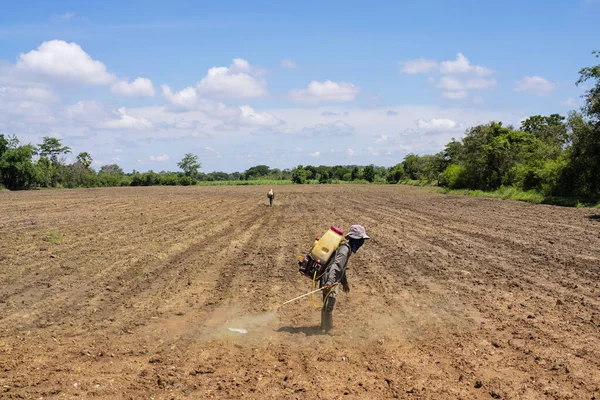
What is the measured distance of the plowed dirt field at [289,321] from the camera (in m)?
5.43

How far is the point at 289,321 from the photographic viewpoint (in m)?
7.84

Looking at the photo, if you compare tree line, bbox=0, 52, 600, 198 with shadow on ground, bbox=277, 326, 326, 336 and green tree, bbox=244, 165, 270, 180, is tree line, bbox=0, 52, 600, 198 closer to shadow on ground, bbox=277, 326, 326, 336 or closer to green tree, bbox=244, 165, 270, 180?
shadow on ground, bbox=277, 326, 326, 336

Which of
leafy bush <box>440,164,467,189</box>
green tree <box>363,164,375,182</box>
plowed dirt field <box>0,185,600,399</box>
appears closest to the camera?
plowed dirt field <box>0,185,600,399</box>

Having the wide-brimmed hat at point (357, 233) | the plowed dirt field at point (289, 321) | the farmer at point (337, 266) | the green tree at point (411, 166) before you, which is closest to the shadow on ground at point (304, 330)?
the plowed dirt field at point (289, 321)

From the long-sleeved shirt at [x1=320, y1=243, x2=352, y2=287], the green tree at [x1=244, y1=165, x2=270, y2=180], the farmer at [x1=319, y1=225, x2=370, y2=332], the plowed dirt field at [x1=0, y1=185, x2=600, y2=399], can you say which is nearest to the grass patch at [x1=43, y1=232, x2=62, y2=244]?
the plowed dirt field at [x1=0, y1=185, x2=600, y2=399]

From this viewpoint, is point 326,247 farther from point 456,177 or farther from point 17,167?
point 17,167

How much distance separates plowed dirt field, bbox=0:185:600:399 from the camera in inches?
214

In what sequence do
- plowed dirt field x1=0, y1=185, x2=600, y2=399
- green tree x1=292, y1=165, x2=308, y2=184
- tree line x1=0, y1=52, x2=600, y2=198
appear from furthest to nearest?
green tree x1=292, y1=165, x2=308, y2=184
tree line x1=0, y1=52, x2=600, y2=198
plowed dirt field x1=0, y1=185, x2=600, y2=399

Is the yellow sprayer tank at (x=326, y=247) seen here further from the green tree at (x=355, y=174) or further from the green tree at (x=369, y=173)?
the green tree at (x=355, y=174)

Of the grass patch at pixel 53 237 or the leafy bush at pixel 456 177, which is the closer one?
the grass patch at pixel 53 237

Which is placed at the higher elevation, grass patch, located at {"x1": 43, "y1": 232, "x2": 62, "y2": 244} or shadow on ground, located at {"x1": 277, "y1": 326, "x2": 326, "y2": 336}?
grass patch, located at {"x1": 43, "y1": 232, "x2": 62, "y2": 244}

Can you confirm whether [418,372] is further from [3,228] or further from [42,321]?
[3,228]

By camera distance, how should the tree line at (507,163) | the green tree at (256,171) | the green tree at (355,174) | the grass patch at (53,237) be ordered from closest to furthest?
the grass patch at (53,237), the tree line at (507,163), the green tree at (355,174), the green tree at (256,171)

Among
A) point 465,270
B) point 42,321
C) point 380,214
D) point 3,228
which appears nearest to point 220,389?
point 42,321
